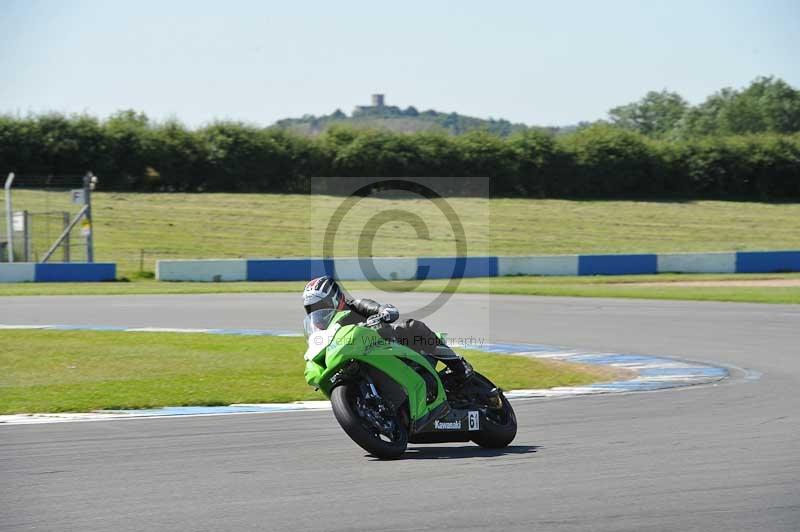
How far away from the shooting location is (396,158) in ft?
174

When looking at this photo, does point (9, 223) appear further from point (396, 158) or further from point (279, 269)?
point (396, 158)

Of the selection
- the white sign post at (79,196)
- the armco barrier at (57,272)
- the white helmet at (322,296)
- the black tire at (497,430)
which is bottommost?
the armco barrier at (57,272)

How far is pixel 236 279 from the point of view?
32.5 metres

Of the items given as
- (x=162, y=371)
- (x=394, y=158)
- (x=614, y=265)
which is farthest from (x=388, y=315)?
(x=394, y=158)

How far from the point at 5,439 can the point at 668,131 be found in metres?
89.0

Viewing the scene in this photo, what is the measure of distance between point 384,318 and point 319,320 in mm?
498

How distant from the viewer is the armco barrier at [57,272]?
1203 inches

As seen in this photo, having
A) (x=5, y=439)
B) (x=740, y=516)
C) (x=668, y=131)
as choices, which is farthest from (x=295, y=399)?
(x=668, y=131)

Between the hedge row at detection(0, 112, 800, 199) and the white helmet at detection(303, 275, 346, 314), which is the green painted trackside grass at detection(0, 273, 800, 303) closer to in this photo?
the hedge row at detection(0, 112, 800, 199)

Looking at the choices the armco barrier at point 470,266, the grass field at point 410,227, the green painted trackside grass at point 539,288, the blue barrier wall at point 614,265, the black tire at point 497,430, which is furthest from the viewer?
the grass field at point 410,227

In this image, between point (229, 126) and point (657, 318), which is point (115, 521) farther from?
point (229, 126)

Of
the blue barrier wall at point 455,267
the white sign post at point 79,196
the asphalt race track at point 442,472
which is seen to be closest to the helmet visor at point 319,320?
the asphalt race track at point 442,472

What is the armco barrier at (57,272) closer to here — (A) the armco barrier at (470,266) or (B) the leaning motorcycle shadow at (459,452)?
(A) the armco barrier at (470,266)

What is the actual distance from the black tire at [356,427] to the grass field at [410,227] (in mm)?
27424
